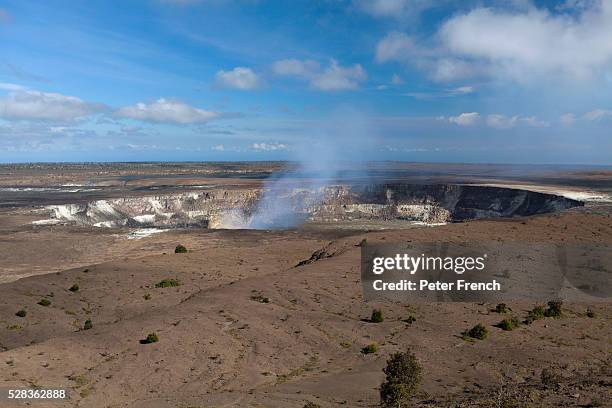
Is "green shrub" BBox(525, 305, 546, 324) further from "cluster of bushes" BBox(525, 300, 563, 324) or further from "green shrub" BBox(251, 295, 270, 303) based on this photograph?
"green shrub" BBox(251, 295, 270, 303)

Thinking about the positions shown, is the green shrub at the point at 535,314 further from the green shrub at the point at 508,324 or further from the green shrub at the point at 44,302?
the green shrub at the point at 44,302

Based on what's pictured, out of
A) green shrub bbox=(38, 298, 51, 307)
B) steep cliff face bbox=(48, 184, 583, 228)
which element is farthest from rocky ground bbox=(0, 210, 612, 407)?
steep cliff face bbox=(48, 184, 583, 228)

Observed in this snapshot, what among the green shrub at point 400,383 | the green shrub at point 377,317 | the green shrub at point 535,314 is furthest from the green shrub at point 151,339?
the green shrub at point 535,314

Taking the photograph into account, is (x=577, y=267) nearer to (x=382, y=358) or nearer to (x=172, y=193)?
(x=382, y=358)

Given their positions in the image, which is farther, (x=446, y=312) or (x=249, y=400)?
(x=446, y=312)

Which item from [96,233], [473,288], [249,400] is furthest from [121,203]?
[249,400]

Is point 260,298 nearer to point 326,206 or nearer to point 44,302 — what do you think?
point 44,302

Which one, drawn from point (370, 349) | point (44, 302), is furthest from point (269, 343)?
point (44, 302)
